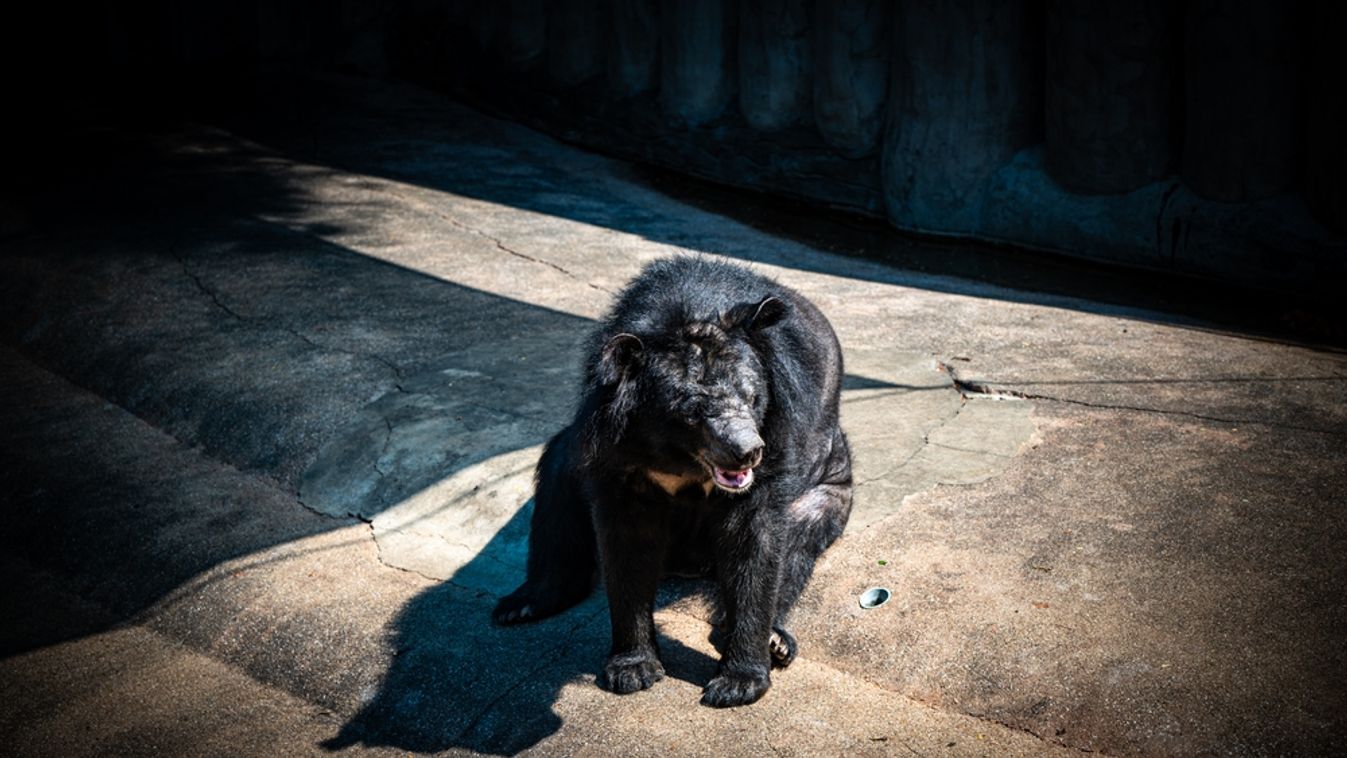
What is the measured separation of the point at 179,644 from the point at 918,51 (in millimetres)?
7596

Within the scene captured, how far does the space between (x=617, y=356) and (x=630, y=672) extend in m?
1.02

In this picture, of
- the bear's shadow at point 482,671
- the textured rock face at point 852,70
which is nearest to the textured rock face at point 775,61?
the textured rock face at point 852,70

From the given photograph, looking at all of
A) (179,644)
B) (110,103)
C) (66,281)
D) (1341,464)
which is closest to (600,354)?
(179,644)

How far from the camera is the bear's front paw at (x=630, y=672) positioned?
11.3ft

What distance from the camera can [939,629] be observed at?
3586mm

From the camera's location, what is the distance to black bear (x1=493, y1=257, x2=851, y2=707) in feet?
10.5

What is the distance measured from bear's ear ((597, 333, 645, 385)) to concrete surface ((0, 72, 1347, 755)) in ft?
3.40

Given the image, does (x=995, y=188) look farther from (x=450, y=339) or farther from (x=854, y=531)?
(x=854, y=531)

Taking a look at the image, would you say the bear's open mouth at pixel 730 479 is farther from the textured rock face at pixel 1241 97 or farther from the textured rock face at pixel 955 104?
the textured rock face at pixel 955 104

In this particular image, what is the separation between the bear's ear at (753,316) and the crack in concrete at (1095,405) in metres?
2.25

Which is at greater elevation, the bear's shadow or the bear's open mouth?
the bear's open mouth

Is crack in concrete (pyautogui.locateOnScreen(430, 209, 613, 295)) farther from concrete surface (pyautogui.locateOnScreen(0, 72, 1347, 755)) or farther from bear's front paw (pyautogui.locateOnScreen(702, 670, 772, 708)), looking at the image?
bear's front paw (pyautogui.locateOnScreen(702, 670, 772, 708))

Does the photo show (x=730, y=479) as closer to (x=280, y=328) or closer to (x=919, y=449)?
(x=919, y=449)

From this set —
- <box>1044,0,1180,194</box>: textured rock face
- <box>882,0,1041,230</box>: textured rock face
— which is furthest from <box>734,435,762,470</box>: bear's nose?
<box>882,0,1041,230</box>: textured rock face
